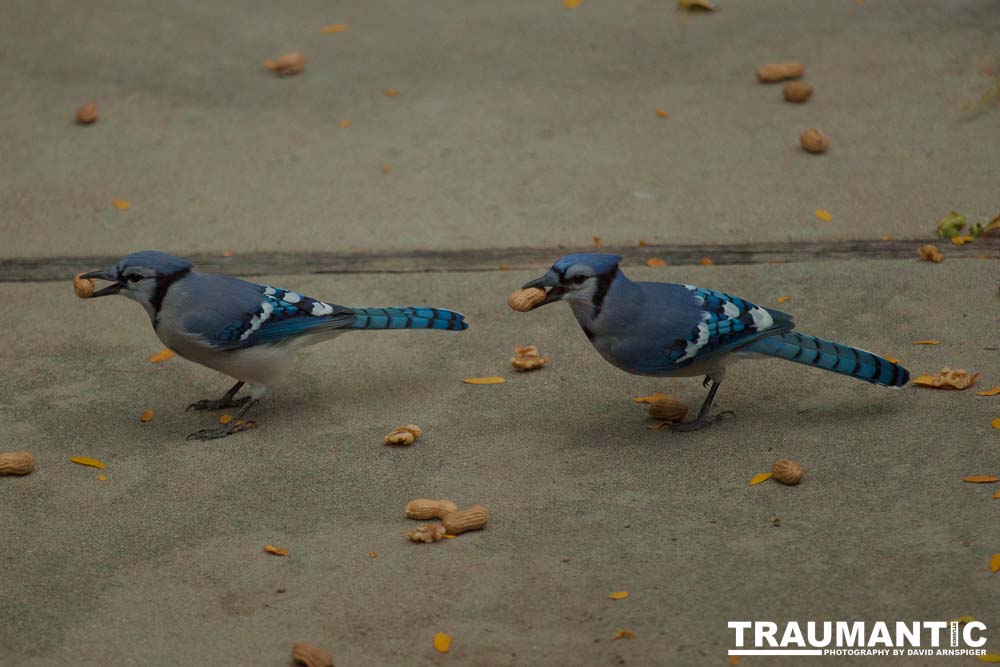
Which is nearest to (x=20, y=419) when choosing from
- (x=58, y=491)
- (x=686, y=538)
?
(x=58, y=491)

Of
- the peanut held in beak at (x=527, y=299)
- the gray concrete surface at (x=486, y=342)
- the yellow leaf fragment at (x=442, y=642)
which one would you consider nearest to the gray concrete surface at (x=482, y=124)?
the gray concrete surface at (x=486, y=342)

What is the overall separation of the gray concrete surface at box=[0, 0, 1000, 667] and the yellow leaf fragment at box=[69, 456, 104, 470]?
0.06 m

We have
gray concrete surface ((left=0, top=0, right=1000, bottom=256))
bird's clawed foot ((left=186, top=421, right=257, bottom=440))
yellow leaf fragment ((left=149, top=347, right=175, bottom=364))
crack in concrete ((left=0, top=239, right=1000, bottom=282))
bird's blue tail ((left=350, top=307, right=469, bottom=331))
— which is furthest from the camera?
gray concrete surface ((left=0, top=0, right=1000, bottom=256))

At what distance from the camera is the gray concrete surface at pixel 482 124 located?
500 centimetres

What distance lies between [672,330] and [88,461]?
178cm

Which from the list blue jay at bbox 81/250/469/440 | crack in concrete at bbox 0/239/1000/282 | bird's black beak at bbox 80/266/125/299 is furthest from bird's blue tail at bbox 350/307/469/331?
crack in concrete at bbox 0/239/1000/282

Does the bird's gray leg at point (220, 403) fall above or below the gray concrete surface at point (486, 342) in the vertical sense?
below

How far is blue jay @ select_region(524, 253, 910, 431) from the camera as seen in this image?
343 centimetres

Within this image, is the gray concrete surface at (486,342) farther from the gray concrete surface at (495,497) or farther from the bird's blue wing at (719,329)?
the bird's blue wing at (719,329)

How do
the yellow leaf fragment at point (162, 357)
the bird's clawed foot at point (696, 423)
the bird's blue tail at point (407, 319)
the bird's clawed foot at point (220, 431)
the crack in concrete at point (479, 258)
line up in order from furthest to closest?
the crack in concrete at point (479, 258), the yellow leaf fragment at point (162, 357), the bird's blue tail at point (407, 319), the bird's clawed foot at point (220, 431), the bird's clawed foot at point (696, 423)

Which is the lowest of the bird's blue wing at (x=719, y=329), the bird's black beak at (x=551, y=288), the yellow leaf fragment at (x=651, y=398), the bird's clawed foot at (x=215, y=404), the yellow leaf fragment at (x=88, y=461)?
the bird's clawed foot at (x=215, y=404)

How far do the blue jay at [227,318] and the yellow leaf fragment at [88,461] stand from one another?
29 centimetres

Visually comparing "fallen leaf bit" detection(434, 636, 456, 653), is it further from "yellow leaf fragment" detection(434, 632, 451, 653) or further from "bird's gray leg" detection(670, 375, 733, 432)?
"bird's gray leg" detection(670, 375, 733, 432)

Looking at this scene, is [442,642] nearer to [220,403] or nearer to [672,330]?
[672,330]
